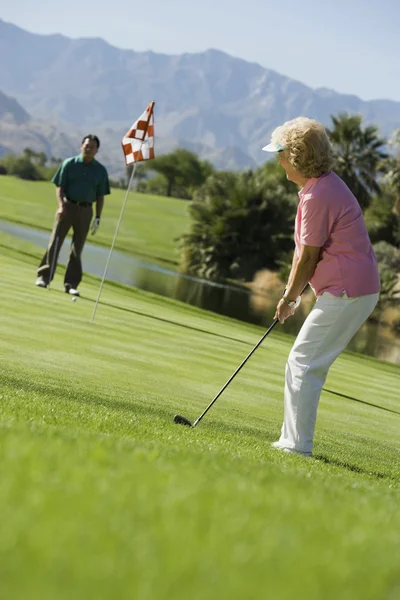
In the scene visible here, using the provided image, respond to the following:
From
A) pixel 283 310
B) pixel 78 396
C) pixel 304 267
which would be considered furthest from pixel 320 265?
pixel 78 396

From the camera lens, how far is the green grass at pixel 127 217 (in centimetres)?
6188

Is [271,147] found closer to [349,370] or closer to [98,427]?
[98,427]

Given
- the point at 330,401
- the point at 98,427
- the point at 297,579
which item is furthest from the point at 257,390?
the point at 297,579

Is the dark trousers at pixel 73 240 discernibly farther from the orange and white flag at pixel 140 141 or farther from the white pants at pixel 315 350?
the white pants at pixel 315 350

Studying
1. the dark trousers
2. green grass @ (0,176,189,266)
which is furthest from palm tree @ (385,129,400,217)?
the dark trousers

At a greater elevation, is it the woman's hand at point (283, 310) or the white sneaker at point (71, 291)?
the woman's hand at point (283, 310)

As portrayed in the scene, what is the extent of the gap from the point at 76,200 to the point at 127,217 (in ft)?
213

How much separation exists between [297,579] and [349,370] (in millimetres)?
13379

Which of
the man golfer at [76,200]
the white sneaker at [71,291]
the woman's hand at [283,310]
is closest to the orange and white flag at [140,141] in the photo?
the man golfer at [76,200]

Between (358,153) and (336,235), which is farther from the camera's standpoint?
(358,153)

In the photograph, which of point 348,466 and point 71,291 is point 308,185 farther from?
point 71,291

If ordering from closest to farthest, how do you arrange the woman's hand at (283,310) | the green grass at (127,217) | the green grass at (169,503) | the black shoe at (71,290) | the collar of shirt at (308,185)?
1. the green grass at (169,503)
2. the collar of shirt at (308,185)
3. the woman's hand at (283,310)
4. the black shoe at (71,290)
5. the green grass at (127,217)

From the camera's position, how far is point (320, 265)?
623cm

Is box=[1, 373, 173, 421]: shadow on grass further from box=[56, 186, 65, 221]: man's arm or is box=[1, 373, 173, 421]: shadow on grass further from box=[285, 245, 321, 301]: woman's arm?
box=[56, 186, 65, 221]: man's arm
